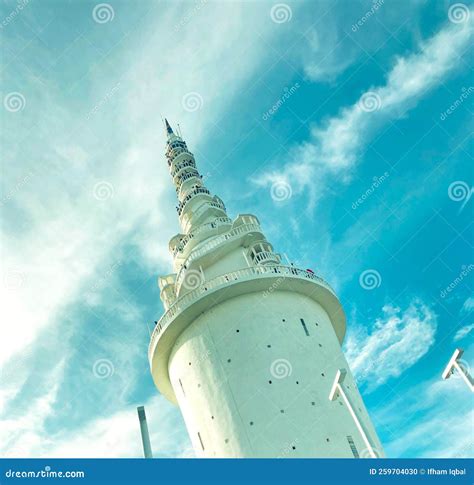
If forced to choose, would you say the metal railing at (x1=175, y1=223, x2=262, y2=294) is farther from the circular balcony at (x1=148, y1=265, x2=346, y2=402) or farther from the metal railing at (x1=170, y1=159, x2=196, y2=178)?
the metal railing at (x1=170, y1=159, x2=196, y2=178)

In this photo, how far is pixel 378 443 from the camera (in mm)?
27062

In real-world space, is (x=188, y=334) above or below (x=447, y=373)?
above

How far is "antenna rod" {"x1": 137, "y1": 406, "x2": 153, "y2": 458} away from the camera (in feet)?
64.1

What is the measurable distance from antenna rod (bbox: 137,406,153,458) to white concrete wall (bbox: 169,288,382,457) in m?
6.99

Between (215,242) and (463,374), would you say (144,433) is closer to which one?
(463,374)

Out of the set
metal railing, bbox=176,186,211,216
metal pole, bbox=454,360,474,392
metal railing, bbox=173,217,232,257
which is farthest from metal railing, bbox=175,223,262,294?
metal pole, bbox=454,360,474,392

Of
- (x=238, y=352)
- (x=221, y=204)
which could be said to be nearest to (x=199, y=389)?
(x=238, y=352)

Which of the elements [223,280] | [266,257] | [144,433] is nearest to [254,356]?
[223,280]

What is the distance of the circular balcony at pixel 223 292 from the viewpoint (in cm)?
2978

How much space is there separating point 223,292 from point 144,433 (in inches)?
453

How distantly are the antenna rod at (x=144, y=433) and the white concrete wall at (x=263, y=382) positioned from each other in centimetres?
699

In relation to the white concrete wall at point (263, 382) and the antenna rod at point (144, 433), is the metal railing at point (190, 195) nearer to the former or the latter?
the white concrete wall at point (263, 382)
